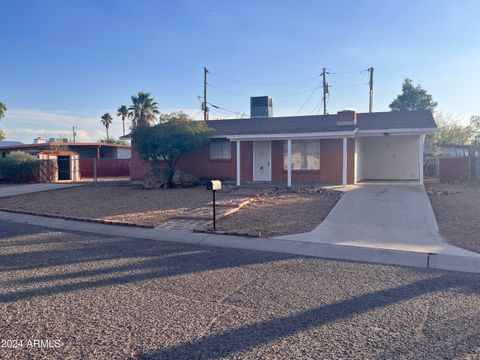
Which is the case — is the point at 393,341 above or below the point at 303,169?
below

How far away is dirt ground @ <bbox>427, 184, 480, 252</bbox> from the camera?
8539 millimetres

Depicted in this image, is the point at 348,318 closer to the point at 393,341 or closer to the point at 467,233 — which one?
the point at 393,341

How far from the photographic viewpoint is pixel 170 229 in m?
9.84

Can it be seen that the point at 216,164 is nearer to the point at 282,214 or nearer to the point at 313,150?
the point at 313,150

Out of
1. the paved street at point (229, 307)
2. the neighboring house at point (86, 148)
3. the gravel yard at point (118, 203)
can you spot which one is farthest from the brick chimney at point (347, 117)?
the neighboring house at point (86, 148)

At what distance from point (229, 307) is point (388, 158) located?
20662mm

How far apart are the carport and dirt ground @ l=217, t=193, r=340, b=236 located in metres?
9.21

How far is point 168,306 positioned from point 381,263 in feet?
13.1

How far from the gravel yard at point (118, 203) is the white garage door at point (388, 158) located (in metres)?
11.1

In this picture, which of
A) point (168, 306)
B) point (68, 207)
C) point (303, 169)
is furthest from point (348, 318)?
point (303, 169)

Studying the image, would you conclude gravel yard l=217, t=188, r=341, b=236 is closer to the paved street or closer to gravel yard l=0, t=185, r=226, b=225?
gravel yard l=0, t=185, r=226, b=225

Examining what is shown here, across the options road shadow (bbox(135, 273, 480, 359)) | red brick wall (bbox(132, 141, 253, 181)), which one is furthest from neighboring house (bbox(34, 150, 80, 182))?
road shadow (bbox(135, 273, 480, 359))

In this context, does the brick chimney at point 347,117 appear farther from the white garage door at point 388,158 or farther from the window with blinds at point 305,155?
the white garage door at point 388,158

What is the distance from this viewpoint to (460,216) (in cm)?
1107
